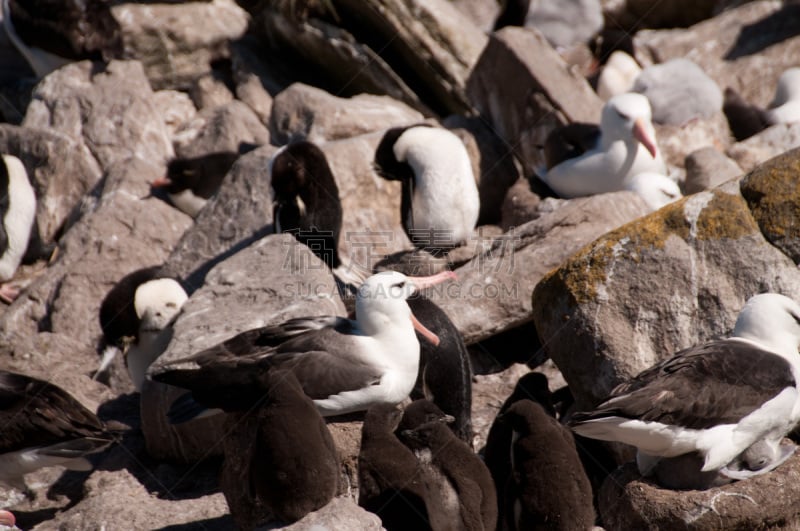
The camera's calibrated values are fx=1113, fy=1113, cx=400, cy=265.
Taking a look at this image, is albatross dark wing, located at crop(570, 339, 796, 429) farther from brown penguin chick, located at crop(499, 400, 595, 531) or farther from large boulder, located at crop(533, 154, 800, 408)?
large boulder, located at crop(533, 154, 800, 408)

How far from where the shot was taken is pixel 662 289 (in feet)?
20.9

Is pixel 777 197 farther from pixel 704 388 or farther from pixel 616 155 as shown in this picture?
pixel 616 155

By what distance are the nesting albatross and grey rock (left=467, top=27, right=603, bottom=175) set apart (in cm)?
69

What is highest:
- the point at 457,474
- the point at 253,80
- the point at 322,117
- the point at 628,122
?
the point at 628,122

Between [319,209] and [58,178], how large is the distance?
332cm

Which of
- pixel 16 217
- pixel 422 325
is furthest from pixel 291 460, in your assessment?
pixel 16 217

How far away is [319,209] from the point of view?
889 centimetres

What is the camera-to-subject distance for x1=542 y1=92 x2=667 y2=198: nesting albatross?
31.0 feet

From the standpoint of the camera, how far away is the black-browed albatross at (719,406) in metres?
5.18

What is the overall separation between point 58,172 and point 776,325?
748cm

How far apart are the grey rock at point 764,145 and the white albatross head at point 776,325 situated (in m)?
4.89

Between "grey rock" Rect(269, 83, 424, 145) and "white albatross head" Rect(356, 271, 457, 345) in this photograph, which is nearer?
"white albatross head" Rect(356, 271, 457, 345)

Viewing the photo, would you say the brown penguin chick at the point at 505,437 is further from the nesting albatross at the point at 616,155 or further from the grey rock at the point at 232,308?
the nesting albatross at the point at 616,155

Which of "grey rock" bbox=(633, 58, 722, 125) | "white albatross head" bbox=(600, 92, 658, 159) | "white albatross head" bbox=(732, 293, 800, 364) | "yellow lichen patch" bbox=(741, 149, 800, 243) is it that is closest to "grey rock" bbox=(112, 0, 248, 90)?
"grey rock" bbox=(633, 58, 722, 125)
